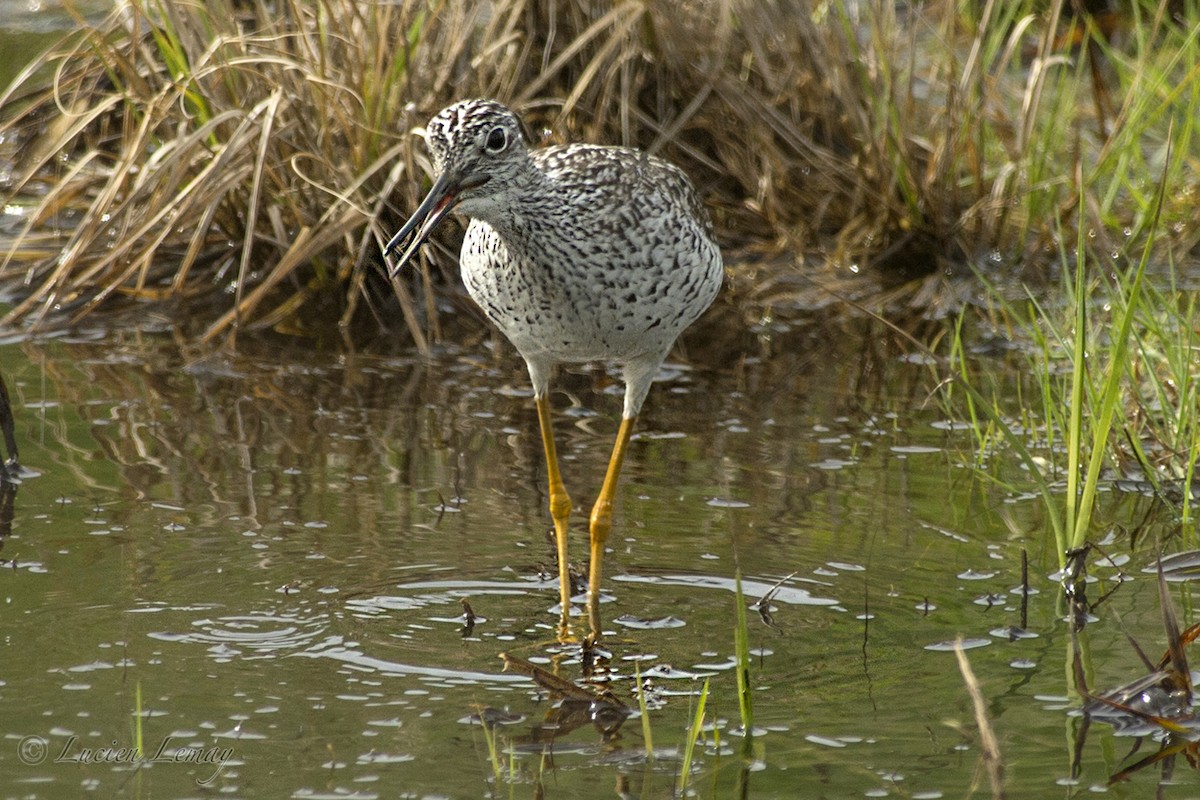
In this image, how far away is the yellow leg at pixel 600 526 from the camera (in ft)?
17.3

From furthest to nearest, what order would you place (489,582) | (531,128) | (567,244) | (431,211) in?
(531,128), (489,582), (567,244), (431,211)

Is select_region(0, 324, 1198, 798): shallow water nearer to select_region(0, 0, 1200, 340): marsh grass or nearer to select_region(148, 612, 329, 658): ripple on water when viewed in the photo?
select_region(148, 612, 329, 658): ripple on water

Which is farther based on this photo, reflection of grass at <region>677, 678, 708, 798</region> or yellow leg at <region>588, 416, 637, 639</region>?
yellow leg at <region>588, 416, 637, 639</region>

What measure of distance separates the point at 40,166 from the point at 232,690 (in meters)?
4.15

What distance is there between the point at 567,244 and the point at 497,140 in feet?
1.33

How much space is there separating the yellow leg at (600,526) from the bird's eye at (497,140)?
134 centimetres

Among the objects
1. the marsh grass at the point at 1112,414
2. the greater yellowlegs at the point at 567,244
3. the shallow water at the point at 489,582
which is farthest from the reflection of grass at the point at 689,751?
the marsh grass at the point at 1112,414

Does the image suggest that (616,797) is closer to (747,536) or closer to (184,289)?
(747,536)

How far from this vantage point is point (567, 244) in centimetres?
503

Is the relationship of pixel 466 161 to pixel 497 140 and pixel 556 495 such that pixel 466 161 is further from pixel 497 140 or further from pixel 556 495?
pixel 556 495

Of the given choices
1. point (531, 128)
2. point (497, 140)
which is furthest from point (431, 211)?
point (531, 128)

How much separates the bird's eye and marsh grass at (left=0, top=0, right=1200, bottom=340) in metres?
2.48

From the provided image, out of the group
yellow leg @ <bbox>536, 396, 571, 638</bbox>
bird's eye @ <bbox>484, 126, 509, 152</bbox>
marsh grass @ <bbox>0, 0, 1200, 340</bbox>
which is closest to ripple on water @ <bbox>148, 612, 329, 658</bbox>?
yellow leg @ <bbox>536, 396, 571, 638</bbox>

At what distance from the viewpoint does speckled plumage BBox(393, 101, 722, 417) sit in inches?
190
